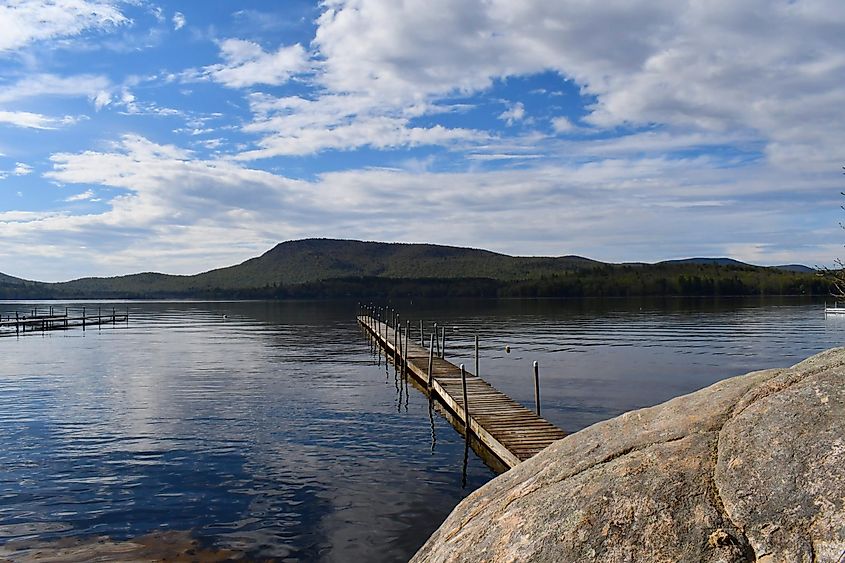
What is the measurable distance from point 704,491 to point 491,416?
54.8 ft

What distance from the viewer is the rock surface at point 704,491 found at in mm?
4863

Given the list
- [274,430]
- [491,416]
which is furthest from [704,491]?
[274,430]

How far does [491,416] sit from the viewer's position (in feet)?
71.8

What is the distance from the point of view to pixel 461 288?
7411 inches

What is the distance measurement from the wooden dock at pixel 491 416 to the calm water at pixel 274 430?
827mm

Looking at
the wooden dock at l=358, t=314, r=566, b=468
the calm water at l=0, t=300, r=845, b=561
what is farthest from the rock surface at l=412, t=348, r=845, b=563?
the wooden dock at l=358, t=314, r=566, b=468

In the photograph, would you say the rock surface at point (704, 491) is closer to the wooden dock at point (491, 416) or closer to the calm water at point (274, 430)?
the calm water at point (274, 430)

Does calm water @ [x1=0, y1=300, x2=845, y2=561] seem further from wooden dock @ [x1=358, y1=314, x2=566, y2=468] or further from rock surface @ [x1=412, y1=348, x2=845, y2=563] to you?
rock surface @ [x1=412, y1=348, x2=845, y2=563]

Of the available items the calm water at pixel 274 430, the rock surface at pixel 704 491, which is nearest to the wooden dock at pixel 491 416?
the calm water at pixel 274 430

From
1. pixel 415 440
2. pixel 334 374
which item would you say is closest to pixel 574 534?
pixel 415 440

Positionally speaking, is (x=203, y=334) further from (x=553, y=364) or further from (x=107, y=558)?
(x=107, y=558)

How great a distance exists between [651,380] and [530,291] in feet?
457

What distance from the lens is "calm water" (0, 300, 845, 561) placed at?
14.8m

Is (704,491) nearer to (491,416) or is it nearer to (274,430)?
(491,416)
